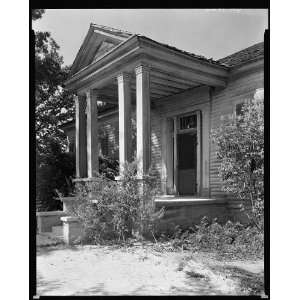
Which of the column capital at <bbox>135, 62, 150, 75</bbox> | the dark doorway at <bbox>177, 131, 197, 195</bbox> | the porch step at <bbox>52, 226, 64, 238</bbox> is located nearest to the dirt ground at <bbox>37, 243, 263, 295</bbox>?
the porch step at <bbox>52, 226, 64, 238</bbox>

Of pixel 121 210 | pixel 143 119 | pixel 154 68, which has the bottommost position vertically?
pixel 121 210

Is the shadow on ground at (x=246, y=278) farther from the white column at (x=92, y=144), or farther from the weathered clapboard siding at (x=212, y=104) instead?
the white column at (x=92, y=144)

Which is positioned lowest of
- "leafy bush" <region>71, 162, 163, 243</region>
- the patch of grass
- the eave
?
the patch of grass

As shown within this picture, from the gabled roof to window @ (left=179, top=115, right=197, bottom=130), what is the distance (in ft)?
5.91

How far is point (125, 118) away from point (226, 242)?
3408 mm

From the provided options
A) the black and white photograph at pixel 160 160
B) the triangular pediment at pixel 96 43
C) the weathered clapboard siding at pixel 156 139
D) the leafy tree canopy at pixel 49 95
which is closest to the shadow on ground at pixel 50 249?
the black and white photograph at pixel 160 160

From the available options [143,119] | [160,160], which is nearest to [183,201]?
[143,119]

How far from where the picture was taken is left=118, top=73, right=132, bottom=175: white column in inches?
311

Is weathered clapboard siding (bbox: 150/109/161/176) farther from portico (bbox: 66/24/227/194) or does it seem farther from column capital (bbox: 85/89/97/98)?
column capital (bbox: 85/89/97/98)

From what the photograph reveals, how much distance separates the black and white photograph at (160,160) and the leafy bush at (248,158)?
0.07 ft

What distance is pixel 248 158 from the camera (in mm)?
6277

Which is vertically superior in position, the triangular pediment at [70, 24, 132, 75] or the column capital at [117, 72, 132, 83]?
the triangular pediment at [70, 24, 132, 75]

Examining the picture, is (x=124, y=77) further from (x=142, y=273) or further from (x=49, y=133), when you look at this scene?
(x=49, y=133)

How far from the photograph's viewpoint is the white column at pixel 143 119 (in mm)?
7438
